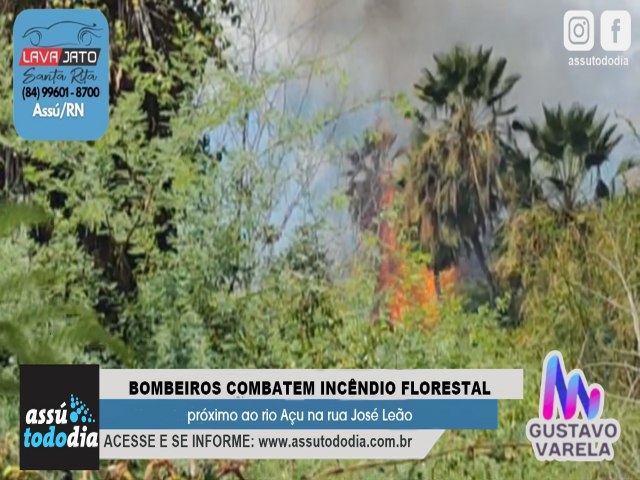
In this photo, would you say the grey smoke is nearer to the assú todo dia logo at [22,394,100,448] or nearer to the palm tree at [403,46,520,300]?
the palm tree at [403,46,520,300]

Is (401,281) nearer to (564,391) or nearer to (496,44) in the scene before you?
(564,391)

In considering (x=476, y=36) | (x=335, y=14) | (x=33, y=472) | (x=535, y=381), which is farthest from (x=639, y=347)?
(x=33, y=472)

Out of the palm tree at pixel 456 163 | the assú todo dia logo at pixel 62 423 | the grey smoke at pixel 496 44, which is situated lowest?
the assú todo dia logo at pixel 62 423

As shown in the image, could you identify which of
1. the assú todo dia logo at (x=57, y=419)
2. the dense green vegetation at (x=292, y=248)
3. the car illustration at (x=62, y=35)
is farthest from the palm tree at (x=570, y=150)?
the assú todo dia logo at (x=57, y=419)

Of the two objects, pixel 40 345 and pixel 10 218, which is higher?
pixel 10 218

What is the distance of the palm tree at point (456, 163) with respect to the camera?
310cm

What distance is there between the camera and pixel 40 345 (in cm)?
312

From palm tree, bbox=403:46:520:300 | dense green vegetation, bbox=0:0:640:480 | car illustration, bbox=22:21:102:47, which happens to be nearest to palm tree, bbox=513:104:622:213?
dense green vegetation, bbox=0:0:640:480

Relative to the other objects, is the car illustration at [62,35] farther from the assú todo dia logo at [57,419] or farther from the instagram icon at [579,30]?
the instagram icon at [579,30]

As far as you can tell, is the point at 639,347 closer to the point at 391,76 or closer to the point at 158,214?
the point at 391,76

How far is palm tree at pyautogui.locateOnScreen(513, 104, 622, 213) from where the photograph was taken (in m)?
3.09

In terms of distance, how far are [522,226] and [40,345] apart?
4.94 feet

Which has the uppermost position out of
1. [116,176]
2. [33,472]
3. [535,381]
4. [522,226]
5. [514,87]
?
[514,87]

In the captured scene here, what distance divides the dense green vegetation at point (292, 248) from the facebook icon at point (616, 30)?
0.23 m
